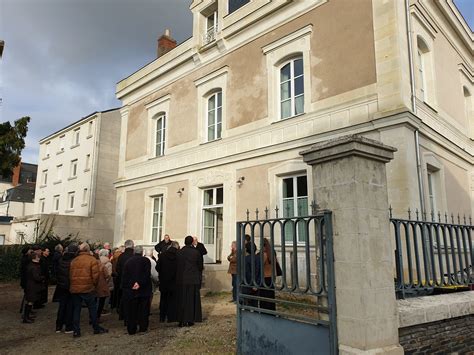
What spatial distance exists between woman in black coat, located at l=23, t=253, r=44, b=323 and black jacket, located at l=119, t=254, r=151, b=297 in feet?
8.22

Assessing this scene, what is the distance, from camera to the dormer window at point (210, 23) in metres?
14.1

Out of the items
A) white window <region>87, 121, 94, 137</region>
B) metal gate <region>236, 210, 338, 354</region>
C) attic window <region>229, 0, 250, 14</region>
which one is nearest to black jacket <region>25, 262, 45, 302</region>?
metal gate <region>236, 210, 338, 354</region>

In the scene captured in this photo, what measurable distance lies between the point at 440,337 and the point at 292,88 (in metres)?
8.31

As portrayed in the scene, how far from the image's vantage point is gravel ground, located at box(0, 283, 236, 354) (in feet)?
18.5

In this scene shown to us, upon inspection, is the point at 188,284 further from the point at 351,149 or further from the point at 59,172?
the point at 59,172

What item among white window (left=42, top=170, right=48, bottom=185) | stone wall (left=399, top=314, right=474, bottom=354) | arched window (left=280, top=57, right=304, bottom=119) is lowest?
stone wall (left=399, top=314, right=474, bottom=354)

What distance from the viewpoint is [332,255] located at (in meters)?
3.70

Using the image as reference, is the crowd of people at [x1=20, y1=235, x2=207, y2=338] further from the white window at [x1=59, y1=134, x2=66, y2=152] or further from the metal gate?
the white window at [x1=59, y1=134, x2=66, y2=152]

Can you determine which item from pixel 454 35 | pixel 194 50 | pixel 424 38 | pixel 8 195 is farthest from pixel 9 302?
pixel 8 195

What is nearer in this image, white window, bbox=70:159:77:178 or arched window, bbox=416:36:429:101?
arched window, bbox=416:36:429:101

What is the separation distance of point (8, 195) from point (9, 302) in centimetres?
2893

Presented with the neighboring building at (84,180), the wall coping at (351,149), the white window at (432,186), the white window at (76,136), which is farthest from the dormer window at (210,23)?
the white window at (76,136)

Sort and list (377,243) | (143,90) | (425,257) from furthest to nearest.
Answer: (143,90)
(425,257)
(377,243)

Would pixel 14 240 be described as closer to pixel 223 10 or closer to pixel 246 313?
pixel 223 10
